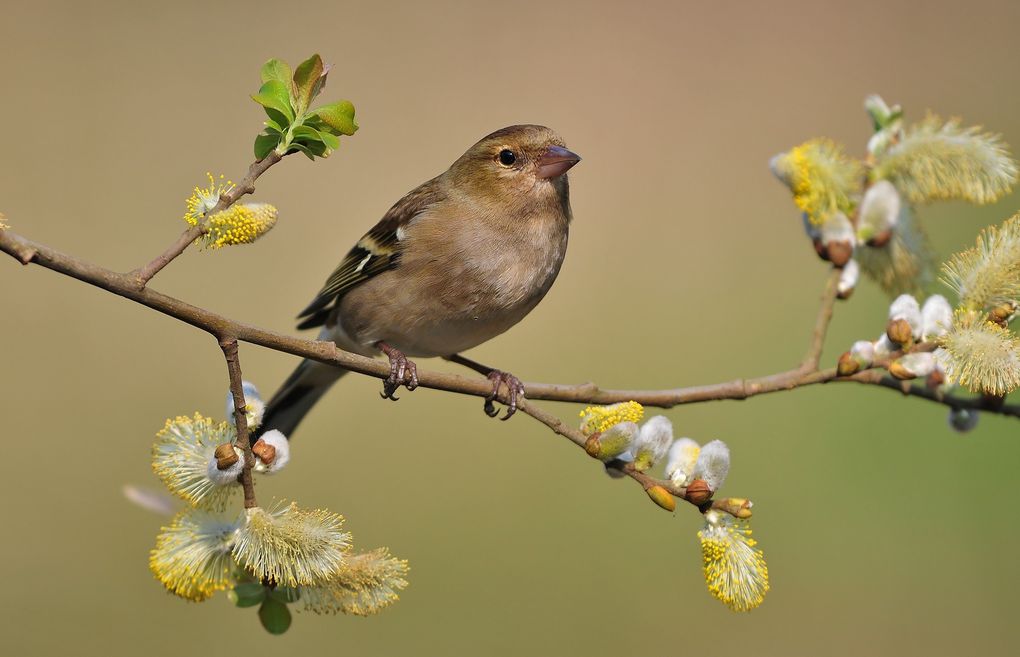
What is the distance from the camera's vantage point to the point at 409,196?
3826mm

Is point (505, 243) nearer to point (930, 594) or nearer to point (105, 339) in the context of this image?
point (930, 594)

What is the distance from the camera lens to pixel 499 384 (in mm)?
2496

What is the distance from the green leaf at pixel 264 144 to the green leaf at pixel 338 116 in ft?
0.35

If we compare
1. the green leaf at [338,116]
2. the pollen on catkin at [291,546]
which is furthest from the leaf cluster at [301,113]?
the pollen on catkin at [291,546]

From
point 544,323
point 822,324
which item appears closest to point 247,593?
point 822,324

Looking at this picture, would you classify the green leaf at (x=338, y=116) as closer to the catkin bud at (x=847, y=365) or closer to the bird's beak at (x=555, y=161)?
the catkin bud at (x=847, y=365)

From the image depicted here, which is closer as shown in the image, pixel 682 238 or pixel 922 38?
pixel 682 238

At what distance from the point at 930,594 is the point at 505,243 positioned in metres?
3.05

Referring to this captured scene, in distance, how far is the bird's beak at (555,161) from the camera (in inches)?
129

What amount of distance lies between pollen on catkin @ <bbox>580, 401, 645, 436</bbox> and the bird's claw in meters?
0.57

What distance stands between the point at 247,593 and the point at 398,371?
93 cm

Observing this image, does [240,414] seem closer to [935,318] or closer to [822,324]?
[822,324]

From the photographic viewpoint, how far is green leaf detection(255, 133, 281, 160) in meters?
1.94

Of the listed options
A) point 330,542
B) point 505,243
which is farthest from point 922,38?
point 330,542
